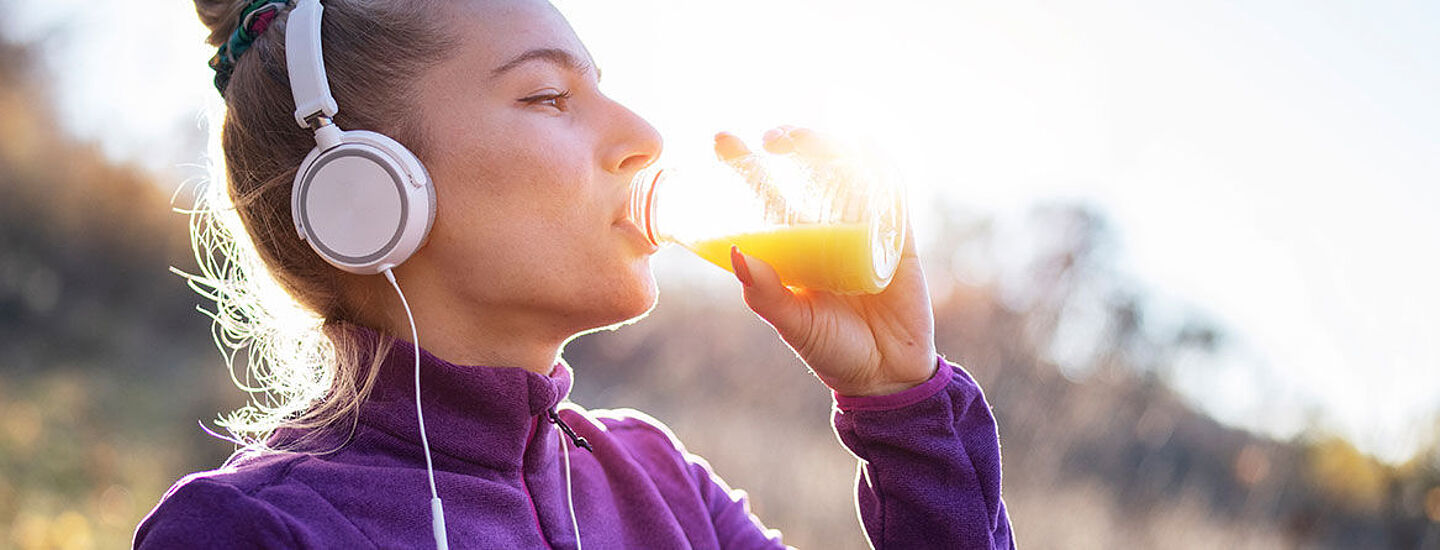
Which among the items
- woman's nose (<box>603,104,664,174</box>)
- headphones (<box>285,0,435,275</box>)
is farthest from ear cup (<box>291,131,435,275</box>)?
woman's nose (<box>603,104,664,174</box>)

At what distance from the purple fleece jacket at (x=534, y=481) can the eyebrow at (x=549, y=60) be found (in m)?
0.41

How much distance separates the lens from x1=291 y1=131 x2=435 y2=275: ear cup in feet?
4.31

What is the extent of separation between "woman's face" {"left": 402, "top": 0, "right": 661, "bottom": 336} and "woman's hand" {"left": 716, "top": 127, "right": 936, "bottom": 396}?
0.63ft

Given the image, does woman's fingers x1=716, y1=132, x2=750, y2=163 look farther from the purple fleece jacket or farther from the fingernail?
the purple fleece jacket

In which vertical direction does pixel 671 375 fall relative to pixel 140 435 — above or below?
below

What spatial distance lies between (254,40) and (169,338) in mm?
6442

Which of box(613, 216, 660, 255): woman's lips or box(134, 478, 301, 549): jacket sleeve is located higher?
box(613, 216, 660, 255): woman's lips

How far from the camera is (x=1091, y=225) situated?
6449 mm

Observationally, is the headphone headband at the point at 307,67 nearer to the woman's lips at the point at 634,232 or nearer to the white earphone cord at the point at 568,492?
the woman's lips at the point at 634,232

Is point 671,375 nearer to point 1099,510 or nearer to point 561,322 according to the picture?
point 1099,510

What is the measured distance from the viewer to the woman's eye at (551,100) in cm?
144

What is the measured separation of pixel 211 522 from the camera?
109cm

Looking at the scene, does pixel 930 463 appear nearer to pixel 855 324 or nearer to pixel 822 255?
pixel 855 324

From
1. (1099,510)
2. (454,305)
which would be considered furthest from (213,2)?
(1099,510)
